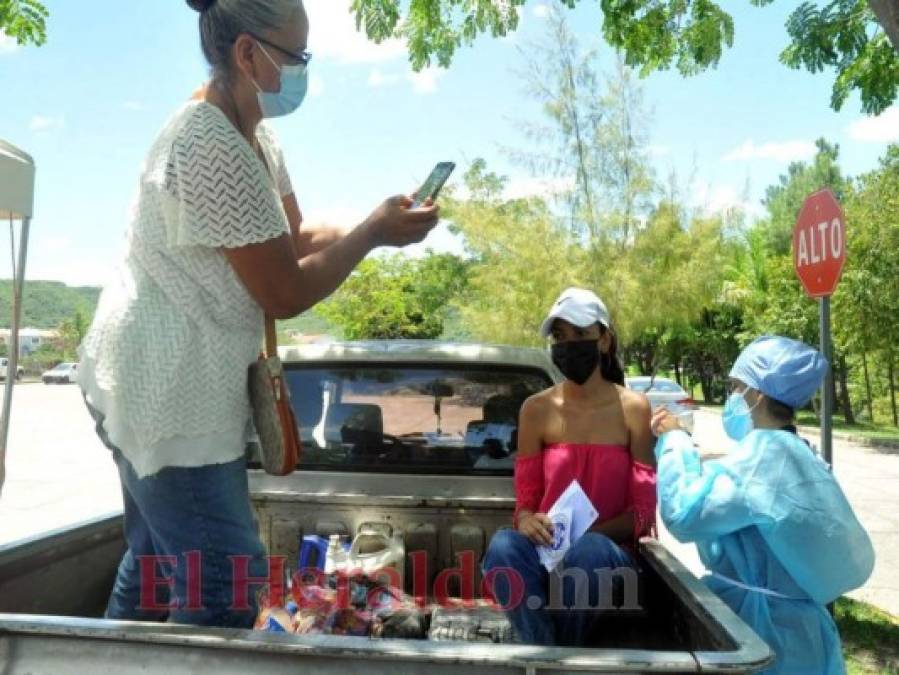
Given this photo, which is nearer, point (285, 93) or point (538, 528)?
point (285, 93)

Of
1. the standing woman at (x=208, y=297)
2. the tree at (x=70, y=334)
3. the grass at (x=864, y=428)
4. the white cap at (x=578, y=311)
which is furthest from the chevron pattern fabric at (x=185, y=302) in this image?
the tree at (x=70, y=334)

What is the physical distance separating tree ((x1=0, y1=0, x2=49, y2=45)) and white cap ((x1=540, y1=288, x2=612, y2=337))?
13.7 feet

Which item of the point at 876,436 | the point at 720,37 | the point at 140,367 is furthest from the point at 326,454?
the point at 876,436

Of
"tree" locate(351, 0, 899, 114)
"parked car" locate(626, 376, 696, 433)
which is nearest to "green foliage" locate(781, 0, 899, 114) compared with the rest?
"tree" locate(351, 0, 899, 114)

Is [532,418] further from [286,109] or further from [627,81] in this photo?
[627,81]

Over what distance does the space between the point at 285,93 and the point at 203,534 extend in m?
1.03

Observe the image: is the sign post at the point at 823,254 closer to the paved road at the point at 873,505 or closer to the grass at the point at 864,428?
the paved road at the point at 873,505

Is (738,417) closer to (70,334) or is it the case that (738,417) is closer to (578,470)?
(578,470)

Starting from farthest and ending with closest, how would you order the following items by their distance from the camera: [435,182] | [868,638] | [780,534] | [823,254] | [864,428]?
[864,428]
[868,638]
[823,254]
[780,534]
[435,182]

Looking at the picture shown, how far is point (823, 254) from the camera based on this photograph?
166 inches

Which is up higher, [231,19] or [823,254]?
[231,19]

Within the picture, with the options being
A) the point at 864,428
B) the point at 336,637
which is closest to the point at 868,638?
the point at 336,637

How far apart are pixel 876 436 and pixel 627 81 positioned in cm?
1131

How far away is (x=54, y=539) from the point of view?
8.16ft
